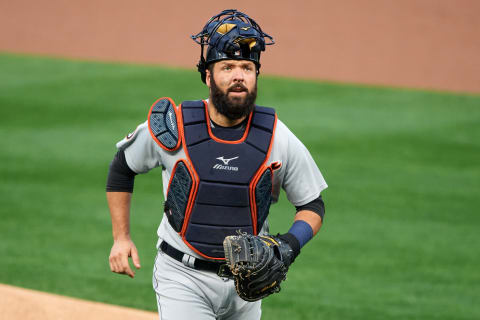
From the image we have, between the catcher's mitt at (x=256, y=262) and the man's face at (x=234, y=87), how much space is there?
1.94 feet

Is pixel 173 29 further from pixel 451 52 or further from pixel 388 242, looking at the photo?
pixel 388 242

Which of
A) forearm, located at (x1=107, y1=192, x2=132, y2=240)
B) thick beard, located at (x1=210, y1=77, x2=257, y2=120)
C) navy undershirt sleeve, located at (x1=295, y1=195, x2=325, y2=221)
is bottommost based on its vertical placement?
forearm, located at (x1=107, y1=192, x2=132, y2=240)

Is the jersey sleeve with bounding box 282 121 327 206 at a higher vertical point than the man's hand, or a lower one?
higher

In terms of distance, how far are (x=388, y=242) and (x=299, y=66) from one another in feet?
34.2

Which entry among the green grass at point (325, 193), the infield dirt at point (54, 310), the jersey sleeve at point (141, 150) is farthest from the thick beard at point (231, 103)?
the green grass at point (325, 193)

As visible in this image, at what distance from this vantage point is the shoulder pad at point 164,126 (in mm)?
3650

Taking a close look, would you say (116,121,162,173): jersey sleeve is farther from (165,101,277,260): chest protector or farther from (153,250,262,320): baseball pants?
(153,250,262,320): baseball pants

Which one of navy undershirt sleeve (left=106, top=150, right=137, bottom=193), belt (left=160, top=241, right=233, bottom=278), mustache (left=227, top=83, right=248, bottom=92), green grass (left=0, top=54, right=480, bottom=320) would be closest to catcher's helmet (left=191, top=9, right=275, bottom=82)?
mustache (left=227, top=83, right=248, bottom=92)

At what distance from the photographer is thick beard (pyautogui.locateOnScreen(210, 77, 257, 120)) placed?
3617 mm

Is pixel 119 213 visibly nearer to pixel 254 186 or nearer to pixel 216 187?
pixel 216 187

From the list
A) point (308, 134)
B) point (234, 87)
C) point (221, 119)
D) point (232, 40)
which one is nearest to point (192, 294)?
point (221, 119)

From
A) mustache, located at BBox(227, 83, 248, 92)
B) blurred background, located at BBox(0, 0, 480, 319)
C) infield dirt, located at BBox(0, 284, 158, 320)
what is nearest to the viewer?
mustache, located at BBox(227, 83, 248, 92)

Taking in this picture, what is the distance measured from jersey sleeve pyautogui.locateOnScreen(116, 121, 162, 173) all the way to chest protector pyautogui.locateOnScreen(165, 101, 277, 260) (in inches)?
6.6

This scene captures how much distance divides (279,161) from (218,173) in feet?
0.98
